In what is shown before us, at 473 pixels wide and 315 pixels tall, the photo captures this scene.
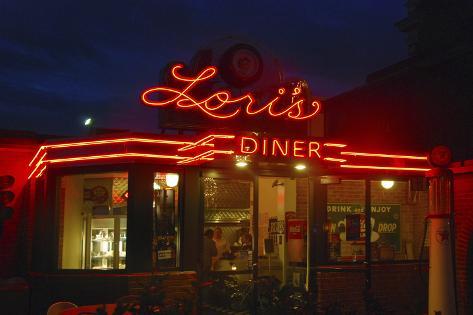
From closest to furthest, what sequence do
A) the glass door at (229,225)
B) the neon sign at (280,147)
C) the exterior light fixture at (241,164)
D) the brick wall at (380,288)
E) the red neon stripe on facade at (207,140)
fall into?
the red neon stripe on facade at (207,140) → the neon sign at (280,147) → the exterior light fixture at (241,164) → the glass door at (229,225) → the brick wall at (380,288)

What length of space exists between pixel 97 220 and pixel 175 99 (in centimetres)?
277

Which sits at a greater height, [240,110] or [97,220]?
[240,110]

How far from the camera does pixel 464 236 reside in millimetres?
11977

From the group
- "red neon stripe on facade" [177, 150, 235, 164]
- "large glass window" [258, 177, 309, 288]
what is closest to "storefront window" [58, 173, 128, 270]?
"red neon stripe on facade" [177, 150, 235, 164]

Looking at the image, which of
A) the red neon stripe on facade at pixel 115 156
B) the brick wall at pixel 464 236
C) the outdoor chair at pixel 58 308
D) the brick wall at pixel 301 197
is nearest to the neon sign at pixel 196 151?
the red neon stripe on facade at pixel 115 156

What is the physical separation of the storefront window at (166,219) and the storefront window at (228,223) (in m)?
0.63

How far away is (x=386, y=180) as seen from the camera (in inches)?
500

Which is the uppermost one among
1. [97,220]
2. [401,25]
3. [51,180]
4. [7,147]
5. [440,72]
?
[401,25]

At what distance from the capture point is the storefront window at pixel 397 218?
12.8 metres

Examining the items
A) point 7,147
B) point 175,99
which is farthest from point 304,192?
point 7,147

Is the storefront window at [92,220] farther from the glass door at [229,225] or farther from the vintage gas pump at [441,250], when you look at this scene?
the vintage gas pump at [441,250]

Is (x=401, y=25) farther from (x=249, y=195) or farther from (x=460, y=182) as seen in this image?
(x=249, y=195)

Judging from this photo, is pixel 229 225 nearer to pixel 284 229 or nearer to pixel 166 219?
pixel 166 219

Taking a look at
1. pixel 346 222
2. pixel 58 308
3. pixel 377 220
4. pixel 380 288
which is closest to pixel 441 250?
pixel 380 288
